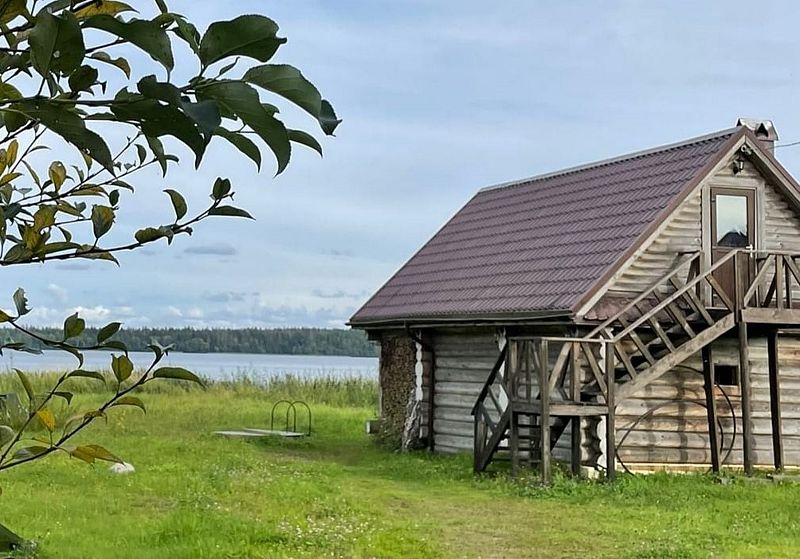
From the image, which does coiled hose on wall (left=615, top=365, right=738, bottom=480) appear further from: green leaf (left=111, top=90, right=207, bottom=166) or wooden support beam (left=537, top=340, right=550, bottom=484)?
green leaf (left=111, top=90, right=207, bottom=166)

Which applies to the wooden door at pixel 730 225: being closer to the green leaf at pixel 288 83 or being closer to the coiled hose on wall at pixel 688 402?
the coiled hose on wall at pixel 688 402

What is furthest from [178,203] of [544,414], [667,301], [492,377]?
[492,377]

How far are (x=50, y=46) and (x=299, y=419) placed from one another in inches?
968

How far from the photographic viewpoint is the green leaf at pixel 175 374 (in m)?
1.56

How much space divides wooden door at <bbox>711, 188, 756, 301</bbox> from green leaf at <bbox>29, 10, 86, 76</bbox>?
15.9 metres

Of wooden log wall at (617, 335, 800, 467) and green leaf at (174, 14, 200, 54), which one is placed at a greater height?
green leaf at (174, 14, 200, 54)

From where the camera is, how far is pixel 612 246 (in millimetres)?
15977

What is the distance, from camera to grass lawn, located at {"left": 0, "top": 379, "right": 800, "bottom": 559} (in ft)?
30.6

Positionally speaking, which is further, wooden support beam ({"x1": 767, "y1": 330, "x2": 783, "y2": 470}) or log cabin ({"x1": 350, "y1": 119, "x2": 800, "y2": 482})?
wooden support beam ({"x1": 767, "y1": 330, "x2": 783, "y2": 470})

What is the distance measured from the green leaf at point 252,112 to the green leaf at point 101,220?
732 millimetres

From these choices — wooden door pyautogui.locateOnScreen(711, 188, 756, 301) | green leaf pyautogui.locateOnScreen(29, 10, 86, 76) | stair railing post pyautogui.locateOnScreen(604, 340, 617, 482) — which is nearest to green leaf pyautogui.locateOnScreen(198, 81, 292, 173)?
green leaf pyautogui.locateOnScreen(29, 10, 86, 76)

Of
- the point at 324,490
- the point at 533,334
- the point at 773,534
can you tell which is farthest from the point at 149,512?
the point at 533,334

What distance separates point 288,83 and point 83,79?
221mm

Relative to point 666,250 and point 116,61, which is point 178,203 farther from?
point 666,250
